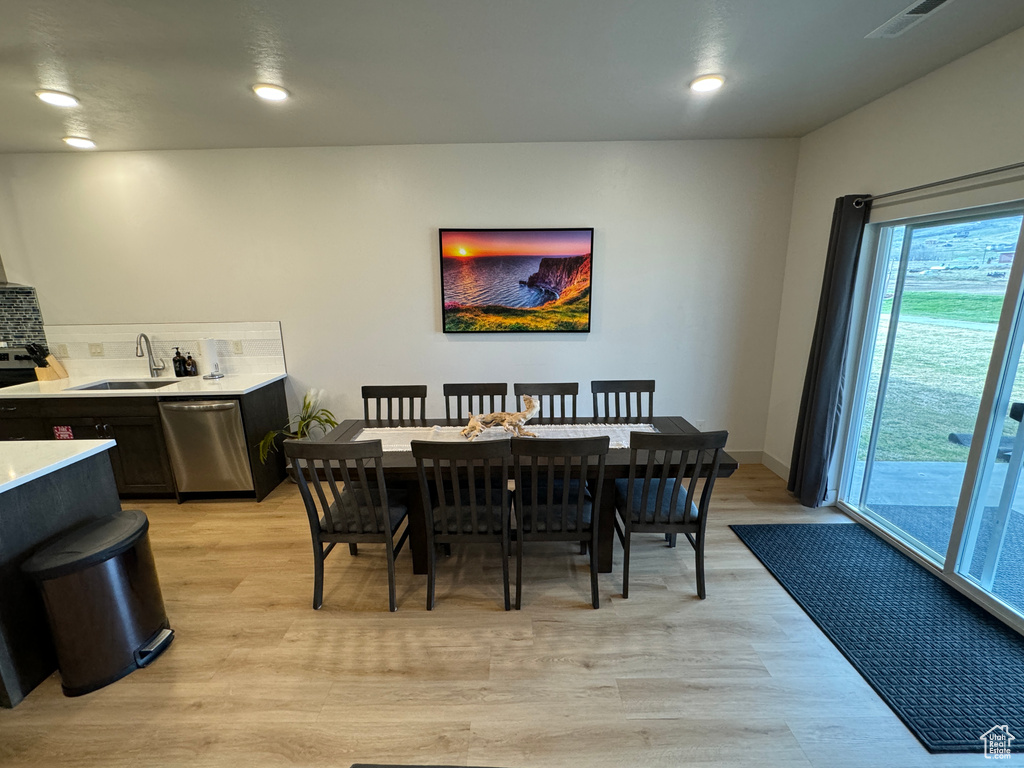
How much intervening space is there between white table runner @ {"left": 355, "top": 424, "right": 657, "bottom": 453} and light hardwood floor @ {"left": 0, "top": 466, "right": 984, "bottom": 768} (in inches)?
30.2

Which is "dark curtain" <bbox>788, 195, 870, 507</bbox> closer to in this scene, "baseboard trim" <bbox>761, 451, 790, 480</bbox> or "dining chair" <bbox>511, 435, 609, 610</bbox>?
"baseboard trim" <bbox>761, 451, 790, 480</bbox>

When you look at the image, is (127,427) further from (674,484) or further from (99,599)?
(674,484)

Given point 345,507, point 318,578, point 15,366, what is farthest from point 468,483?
point 15,366

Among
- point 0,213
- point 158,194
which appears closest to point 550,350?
point 158,194

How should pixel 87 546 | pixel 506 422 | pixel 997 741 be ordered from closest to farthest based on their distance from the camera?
pixel 997 741 → pixel 87 546 → pixel 506 422

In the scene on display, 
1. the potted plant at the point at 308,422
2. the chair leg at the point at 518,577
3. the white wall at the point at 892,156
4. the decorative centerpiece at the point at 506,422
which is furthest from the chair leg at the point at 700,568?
the potted plant at the point at 308,422

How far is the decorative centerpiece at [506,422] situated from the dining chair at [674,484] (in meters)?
0.67

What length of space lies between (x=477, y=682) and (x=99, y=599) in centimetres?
159

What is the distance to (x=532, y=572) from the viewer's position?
2.47m

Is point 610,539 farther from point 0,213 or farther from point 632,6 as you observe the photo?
point 0,213

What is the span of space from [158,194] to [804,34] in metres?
4.46

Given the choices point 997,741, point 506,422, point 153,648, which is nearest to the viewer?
point 997,741

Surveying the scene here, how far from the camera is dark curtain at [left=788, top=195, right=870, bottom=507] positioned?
2707 millimetres

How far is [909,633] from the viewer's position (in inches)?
76.9
